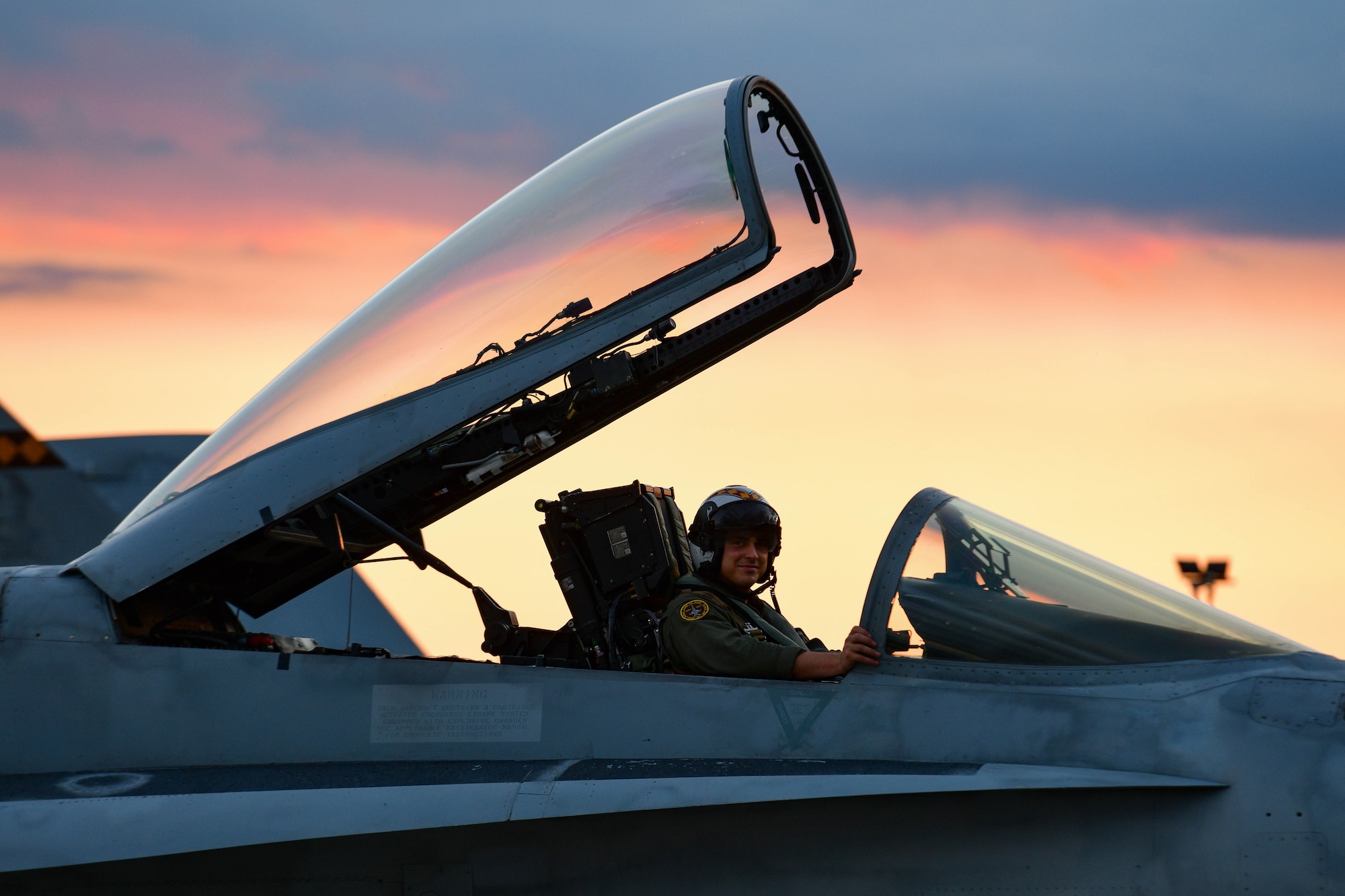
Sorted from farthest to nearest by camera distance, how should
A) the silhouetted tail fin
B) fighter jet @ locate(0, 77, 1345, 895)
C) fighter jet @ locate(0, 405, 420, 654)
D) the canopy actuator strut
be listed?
1. fighter jet @ locate(0, 405, 420, 654)
2. the silhouetted tail fin
3. the canopy actuator strut
4. fighter jet @ locate(0, 77, 1345, 895)

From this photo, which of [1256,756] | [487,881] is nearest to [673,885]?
[487,881]

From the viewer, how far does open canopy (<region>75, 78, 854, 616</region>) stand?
12.8 feet

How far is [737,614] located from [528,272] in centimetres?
145

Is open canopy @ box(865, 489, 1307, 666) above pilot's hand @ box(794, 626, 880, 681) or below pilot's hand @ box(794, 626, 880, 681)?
above

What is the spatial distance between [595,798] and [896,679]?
95 cm

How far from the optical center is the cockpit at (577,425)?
11.8 feet

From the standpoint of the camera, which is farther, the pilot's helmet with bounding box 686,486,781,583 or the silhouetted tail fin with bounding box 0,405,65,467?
the silhouetted tail fin with bounding box 0,405,65,467

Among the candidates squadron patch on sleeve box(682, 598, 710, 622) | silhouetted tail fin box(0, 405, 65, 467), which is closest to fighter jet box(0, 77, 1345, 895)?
squadron patch on sleeve box(682, 598, 710, 622)

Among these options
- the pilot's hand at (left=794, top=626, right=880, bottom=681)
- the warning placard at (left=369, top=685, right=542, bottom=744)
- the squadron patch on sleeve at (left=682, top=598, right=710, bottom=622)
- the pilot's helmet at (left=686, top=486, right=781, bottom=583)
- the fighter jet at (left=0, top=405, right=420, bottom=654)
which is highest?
the fighter jet at (left=0, top=405, right=420, bottom=654)

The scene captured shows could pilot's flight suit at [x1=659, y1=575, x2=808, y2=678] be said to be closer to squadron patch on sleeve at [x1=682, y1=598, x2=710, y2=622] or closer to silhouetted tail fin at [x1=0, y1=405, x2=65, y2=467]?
squadron patch on sleeve at [x1=682, y1=598, x2=710, y2=622]

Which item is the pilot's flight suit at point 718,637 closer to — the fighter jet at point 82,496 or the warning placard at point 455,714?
the warning placard at point 455,714

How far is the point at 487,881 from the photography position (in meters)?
3.28

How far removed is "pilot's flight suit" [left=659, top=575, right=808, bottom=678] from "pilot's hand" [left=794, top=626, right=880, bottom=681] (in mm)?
70

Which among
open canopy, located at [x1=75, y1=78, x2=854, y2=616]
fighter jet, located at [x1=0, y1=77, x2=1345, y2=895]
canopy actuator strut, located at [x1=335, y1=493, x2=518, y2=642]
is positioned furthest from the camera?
canopy actuator strut, located at [x1=335, y1=493, x2=518, y2=642]
